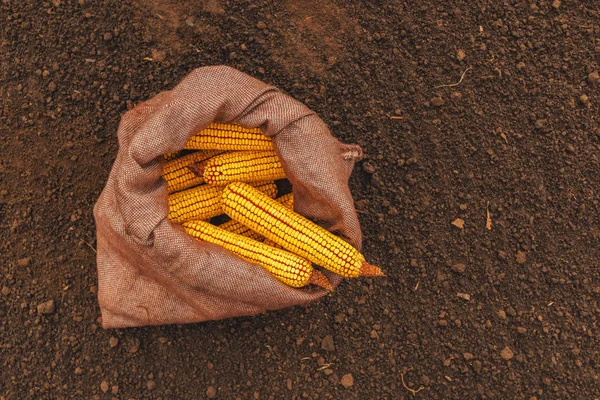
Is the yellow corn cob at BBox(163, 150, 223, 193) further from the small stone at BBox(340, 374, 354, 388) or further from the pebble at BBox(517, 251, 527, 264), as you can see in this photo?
the pebble at BBox(517, 251, 527, 264)

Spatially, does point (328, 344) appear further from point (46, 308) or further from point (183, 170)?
point (46, 308)

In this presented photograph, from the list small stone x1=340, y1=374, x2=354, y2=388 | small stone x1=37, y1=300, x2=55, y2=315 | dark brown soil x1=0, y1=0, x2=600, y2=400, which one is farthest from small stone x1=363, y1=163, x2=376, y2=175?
small stone x1=37, y1=300, x2=55, y2=315

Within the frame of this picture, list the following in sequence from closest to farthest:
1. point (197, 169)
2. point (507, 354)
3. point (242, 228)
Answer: point (197, 169)
point (242, 228)
point (507, 354)

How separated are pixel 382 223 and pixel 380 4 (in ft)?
3.64

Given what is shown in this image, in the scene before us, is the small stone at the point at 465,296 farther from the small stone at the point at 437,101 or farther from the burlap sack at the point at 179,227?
the small stone at the point at 437,101

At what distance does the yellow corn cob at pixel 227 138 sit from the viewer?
84.6 inches

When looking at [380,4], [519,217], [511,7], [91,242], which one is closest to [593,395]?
[519,217]

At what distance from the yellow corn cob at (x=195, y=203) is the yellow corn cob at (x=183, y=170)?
0.04 m

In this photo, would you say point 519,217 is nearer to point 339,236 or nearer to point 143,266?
point 339,236

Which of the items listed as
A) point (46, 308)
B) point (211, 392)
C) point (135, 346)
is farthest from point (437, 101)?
point (46, 308)

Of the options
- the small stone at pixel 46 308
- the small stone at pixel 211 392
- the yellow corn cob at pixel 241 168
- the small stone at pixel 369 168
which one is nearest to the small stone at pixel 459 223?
the small stone at pixel 369 168

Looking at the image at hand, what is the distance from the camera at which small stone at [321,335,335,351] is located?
2406mm

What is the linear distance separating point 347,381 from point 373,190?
0.94 metres

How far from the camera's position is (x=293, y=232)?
2.06 metres
